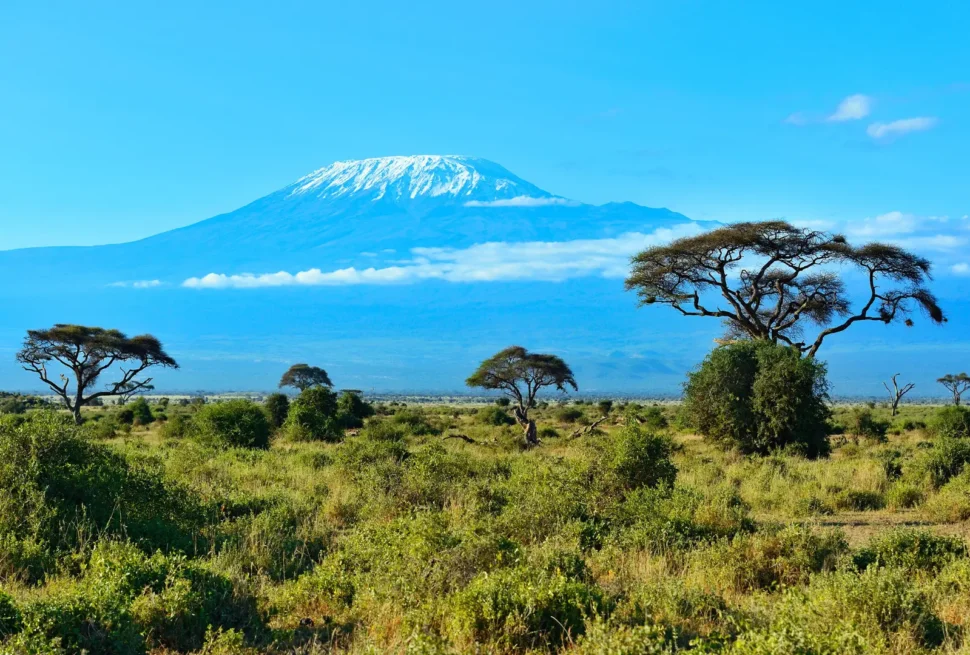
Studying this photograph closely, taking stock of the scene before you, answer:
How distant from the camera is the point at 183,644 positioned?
571 centimetres

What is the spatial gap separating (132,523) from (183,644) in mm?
3268

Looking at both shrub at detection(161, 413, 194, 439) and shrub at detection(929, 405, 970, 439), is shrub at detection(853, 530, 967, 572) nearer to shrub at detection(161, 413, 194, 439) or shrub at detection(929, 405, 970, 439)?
shrub at detection(929, 405, 970, 439)

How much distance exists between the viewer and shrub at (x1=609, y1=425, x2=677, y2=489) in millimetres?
10984

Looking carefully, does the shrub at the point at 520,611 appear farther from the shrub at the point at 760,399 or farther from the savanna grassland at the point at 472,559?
the shrub at the point at 760,399

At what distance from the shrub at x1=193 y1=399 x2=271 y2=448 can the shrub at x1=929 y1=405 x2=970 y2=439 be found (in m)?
22.5

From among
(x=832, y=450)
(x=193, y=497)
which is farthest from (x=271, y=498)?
(x=832, y=450)

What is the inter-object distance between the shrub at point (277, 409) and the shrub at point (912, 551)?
93.0 feet

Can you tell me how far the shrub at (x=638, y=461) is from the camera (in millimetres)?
10984

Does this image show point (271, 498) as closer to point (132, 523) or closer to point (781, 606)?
point (132, 523)

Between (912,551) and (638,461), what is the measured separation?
12.8 feet

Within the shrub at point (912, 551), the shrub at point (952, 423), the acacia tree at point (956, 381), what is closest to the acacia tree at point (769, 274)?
the shrub at point (952, 423)

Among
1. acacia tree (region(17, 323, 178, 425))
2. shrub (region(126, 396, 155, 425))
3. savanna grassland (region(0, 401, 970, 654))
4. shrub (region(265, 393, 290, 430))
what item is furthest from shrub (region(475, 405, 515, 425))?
savanna grassland (region(0, 401, 970, 654))

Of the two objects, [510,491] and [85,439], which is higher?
[85,439]

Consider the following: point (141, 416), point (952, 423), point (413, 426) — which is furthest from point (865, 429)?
point (141, 416)
